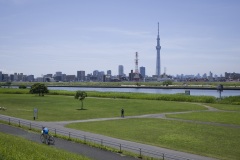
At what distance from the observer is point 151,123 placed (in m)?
51.1

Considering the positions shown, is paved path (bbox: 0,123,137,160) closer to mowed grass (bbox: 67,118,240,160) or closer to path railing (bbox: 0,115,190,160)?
path railing (bbox: 0,115,190,160)

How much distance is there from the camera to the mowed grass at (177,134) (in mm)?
32594

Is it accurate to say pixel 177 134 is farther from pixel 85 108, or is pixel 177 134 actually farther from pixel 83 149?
pixel 85 108

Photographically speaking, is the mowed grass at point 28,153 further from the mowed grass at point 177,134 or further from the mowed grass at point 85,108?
the mowed grass at point 85,108

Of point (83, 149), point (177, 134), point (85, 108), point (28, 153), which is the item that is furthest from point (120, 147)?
point (85, 108)

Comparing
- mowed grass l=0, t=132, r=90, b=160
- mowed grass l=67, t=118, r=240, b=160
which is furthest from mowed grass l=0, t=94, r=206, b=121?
mowed grass l=0, t=132, r=90, b=160

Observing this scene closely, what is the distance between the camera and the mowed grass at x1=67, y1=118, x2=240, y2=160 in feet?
107

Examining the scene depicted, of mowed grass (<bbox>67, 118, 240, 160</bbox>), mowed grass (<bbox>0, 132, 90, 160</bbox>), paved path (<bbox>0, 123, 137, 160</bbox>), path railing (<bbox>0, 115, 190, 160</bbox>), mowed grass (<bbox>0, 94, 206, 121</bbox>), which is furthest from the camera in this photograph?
mowed grass (<bbox>0, 94, 206, 121</bbox>)

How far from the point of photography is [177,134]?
4097 cm

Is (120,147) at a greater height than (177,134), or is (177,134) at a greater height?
(120,147)

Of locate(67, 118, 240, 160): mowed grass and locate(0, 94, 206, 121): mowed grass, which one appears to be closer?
locate(67, 118, 240, 160): mowed grass

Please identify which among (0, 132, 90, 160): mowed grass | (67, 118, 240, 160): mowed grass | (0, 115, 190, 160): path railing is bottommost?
(67, 118, 240, 160): mowed grass

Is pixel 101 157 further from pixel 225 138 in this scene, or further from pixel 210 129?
pixel 210 129

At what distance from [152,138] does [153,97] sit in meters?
69.8
